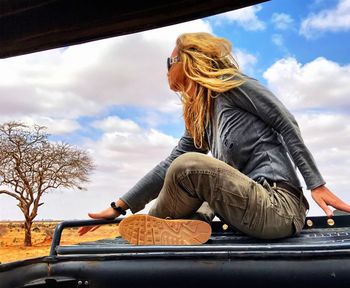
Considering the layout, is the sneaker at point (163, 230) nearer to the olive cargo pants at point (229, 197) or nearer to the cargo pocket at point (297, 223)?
the olive cargo pants at point (229, 197)

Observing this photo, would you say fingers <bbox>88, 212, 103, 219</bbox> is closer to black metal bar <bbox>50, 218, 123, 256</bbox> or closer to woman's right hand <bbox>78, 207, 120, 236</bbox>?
woman's right hand <bbox>78, 207, 120, 236</bbox>

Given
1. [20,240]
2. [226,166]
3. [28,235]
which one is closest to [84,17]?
[226,166]

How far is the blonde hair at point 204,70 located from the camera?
6.26 feet

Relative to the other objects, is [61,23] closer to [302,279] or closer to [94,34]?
[94,34]

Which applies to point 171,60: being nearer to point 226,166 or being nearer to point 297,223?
point 226,166

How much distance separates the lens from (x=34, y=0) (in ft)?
7.98

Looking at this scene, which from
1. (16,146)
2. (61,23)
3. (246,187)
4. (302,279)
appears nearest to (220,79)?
(246,187)

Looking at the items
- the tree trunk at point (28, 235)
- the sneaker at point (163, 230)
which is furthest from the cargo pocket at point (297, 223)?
the tree trunk at point (28, 235)

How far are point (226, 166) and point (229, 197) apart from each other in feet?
0.31

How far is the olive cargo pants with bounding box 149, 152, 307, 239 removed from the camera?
61.7 inches

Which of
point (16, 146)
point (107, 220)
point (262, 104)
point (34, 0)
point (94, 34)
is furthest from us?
point (16, 146)

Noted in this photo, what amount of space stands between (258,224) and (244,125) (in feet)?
1.32

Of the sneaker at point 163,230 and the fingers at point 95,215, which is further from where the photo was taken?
the fingers at point 95,215

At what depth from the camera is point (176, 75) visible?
1.99 m
